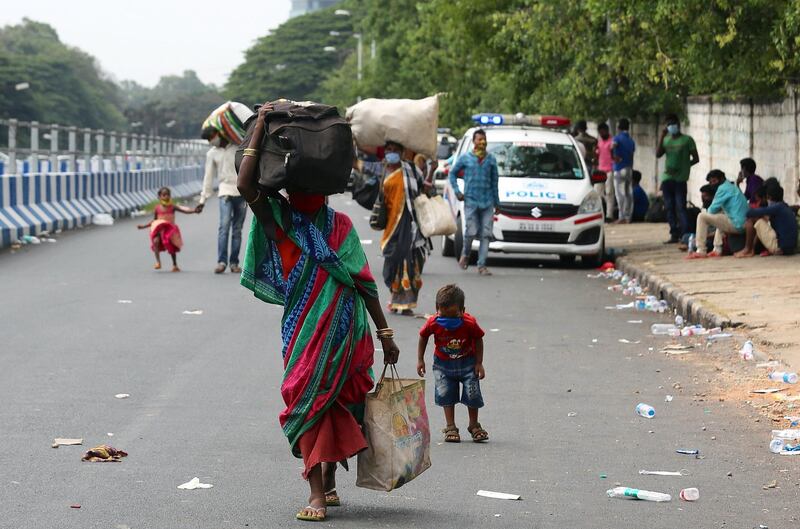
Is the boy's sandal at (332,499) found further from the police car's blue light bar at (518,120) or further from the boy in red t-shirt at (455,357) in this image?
the police car's blue light bar at (518,120)

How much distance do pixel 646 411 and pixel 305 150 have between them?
3.73 meters

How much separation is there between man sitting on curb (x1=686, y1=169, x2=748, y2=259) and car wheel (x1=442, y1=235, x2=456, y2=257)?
3762mm

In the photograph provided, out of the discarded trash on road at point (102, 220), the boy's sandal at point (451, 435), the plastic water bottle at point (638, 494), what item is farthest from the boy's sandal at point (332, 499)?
the discarded trash on road at point (102, 220)

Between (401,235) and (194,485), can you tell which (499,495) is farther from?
(401,235)

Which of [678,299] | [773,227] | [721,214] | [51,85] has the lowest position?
[678,299]

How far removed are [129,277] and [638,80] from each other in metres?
10.7

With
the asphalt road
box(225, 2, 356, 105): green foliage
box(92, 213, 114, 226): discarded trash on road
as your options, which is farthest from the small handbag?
box(225, 2, 356, 105): green foliage

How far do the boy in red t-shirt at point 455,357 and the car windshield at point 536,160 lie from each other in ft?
42.5

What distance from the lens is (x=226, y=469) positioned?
289 inches

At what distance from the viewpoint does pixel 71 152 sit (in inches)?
1115

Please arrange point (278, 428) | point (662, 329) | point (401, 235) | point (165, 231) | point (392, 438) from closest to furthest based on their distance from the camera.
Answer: point (392, 438)
point (278, 428)
point (662, 329)
point (401, 235)
point (165, 231)

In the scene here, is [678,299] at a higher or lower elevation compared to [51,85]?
lower

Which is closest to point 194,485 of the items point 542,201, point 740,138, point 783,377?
point 783,377

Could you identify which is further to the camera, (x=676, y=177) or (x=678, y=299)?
(x=676, y=177)
